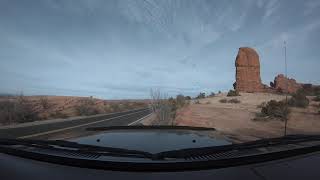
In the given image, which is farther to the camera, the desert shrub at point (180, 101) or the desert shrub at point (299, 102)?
the desert shrub at point (180, 101)

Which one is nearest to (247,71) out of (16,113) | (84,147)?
(16,113)

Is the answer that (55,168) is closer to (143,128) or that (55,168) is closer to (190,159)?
(190,159)

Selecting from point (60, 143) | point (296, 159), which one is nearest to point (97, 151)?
point (60, 143)

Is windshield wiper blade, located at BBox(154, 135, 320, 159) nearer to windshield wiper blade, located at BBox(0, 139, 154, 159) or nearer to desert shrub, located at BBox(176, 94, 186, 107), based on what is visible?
windshield wiper blade, located at BBox(0, 139, 154, 159)

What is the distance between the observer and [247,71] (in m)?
102

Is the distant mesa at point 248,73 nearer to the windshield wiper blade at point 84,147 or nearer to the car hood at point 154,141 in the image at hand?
the car hood at point 154,141

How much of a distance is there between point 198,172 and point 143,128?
1.81 m

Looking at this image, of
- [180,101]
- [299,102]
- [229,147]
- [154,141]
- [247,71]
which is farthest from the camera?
[247,71]

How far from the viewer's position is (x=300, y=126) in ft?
92.6

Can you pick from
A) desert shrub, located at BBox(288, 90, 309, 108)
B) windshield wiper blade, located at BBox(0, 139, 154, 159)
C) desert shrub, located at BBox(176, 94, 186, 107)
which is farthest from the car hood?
desert shrub, located at BBox(176, 94, 186, 107)

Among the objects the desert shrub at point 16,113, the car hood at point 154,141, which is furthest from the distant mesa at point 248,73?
the car hood at point 154,141

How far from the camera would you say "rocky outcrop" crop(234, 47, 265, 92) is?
333 feet

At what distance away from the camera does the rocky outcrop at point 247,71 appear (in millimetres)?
101562

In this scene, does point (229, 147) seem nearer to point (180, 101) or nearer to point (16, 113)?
point (16, 113)
